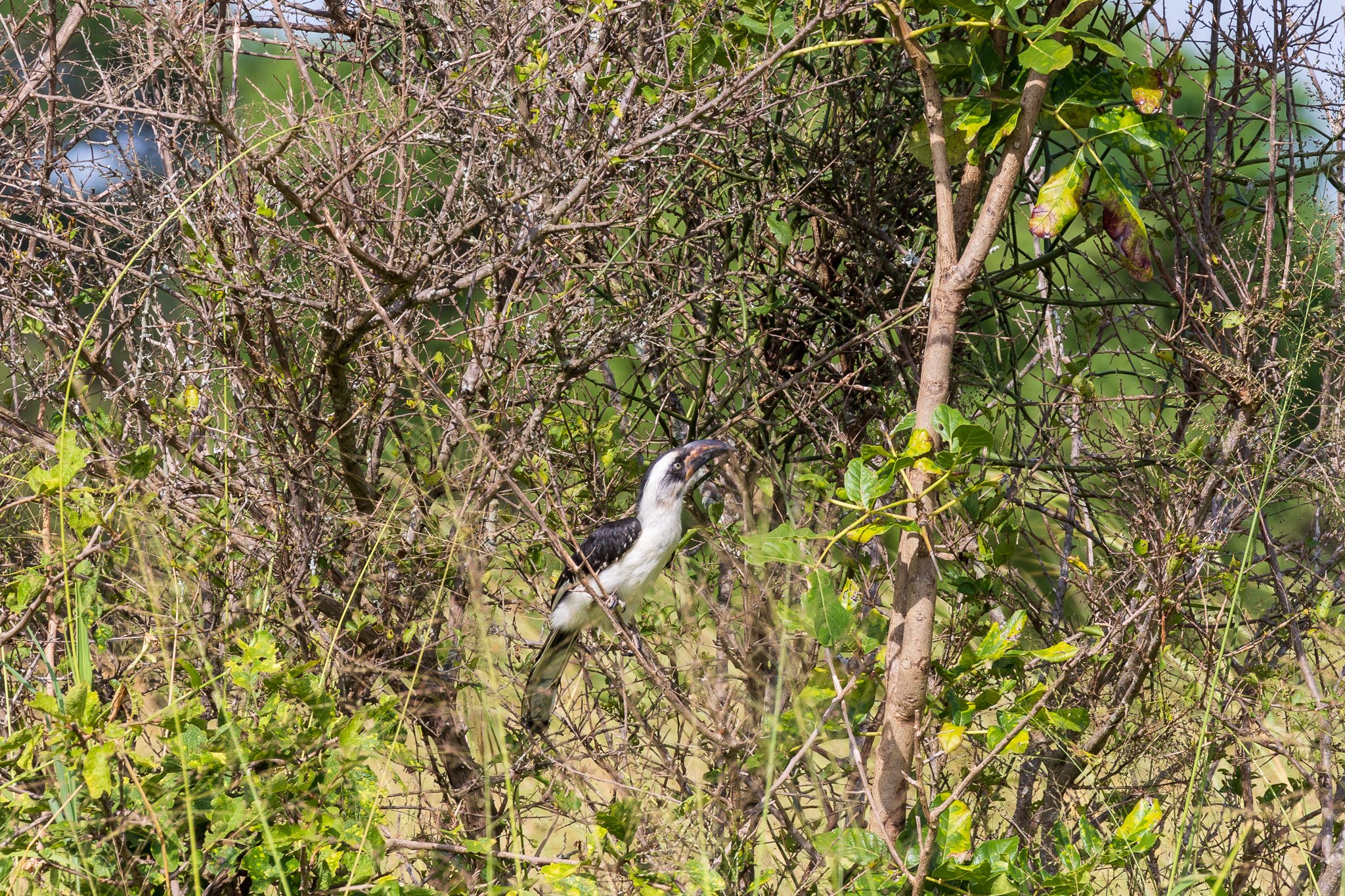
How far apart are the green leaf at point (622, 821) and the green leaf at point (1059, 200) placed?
1259 mm

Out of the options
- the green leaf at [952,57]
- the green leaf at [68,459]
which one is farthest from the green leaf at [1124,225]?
the green leaf at [68,459]

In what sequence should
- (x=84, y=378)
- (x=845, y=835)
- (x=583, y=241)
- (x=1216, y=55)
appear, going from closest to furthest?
(x=845, y=835)
(x=1216, y=55)
(x=583, y=241)
(x=84, y=378)

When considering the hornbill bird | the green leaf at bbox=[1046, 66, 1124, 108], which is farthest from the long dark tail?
the green leaf at bbox=[1046, 66, 1124, 108]

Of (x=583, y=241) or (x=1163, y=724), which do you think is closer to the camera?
(x=1163, y=724)

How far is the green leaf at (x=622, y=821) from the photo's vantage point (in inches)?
78.6

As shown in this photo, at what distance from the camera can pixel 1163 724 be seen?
249cm

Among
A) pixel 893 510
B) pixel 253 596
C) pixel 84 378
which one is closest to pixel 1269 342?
pixel 893 510

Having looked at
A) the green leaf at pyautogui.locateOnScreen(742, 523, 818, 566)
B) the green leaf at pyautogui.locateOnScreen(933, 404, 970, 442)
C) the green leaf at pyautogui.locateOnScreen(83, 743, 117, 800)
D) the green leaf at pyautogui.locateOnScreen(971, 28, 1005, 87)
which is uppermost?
the green leaf at pyautogui.locateOnScreen(971, 28, 1005, 87)

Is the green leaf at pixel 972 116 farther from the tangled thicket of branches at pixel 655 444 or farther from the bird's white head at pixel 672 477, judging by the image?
the bird's white head at pixel 672 477

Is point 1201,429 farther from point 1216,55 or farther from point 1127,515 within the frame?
point 1216,55

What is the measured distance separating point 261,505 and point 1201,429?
221cm

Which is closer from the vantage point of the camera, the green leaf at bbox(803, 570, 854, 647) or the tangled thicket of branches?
the green leaf at bbox(803, 570, 854, 647)

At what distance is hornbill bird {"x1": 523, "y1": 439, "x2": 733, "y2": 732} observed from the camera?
2914mm

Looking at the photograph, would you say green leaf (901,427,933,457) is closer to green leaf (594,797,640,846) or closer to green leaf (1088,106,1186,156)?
green leaf (1088,106,1186,156)
